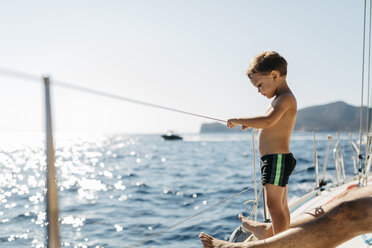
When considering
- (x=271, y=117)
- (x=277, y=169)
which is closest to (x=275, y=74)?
(x=271, y=117)

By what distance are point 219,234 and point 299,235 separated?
3.07 metres

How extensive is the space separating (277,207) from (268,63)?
712 mm

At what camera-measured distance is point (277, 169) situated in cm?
165

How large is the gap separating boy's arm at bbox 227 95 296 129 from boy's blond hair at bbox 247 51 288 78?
0.15 meters

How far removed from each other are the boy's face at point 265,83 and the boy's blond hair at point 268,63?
0.02m

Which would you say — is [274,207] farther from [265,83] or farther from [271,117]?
[265,83]

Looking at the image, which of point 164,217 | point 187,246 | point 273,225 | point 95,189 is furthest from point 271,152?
point 95,189

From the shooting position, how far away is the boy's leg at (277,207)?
64.9 inches

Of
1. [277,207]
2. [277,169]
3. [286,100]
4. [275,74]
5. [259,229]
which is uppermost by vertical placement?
[275,74]

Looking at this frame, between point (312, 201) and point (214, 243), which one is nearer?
point (214, 243)

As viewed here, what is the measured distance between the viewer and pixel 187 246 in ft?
12.3

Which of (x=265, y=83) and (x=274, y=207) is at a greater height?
(x=265, y=83)

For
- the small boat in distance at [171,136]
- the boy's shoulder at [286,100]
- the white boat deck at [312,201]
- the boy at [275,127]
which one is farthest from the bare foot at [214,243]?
the small boat in distance at [171,136]

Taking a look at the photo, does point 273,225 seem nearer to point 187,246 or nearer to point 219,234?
point 187,246
